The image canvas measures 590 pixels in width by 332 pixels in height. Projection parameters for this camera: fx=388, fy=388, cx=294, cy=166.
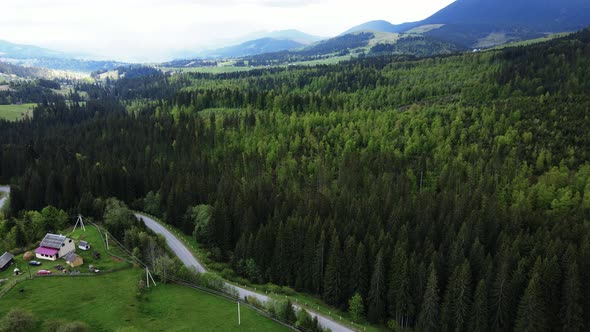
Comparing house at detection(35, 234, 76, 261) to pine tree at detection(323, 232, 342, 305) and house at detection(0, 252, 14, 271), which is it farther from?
pine tree at detection(323, 232, 342, 305)

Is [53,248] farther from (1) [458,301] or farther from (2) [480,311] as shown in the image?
(2) [480,311]

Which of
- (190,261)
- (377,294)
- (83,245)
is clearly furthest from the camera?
(190,261)

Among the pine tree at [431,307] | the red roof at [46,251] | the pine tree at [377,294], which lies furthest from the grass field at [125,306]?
the pine tree at [431,307]

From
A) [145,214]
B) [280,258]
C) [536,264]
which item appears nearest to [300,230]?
[280,258]

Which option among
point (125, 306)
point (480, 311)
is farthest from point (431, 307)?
point (125, 306)

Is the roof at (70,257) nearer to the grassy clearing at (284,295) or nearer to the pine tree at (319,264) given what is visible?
the grassy clearing at (284,295)

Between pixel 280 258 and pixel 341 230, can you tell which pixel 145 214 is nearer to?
pixel 280 258
